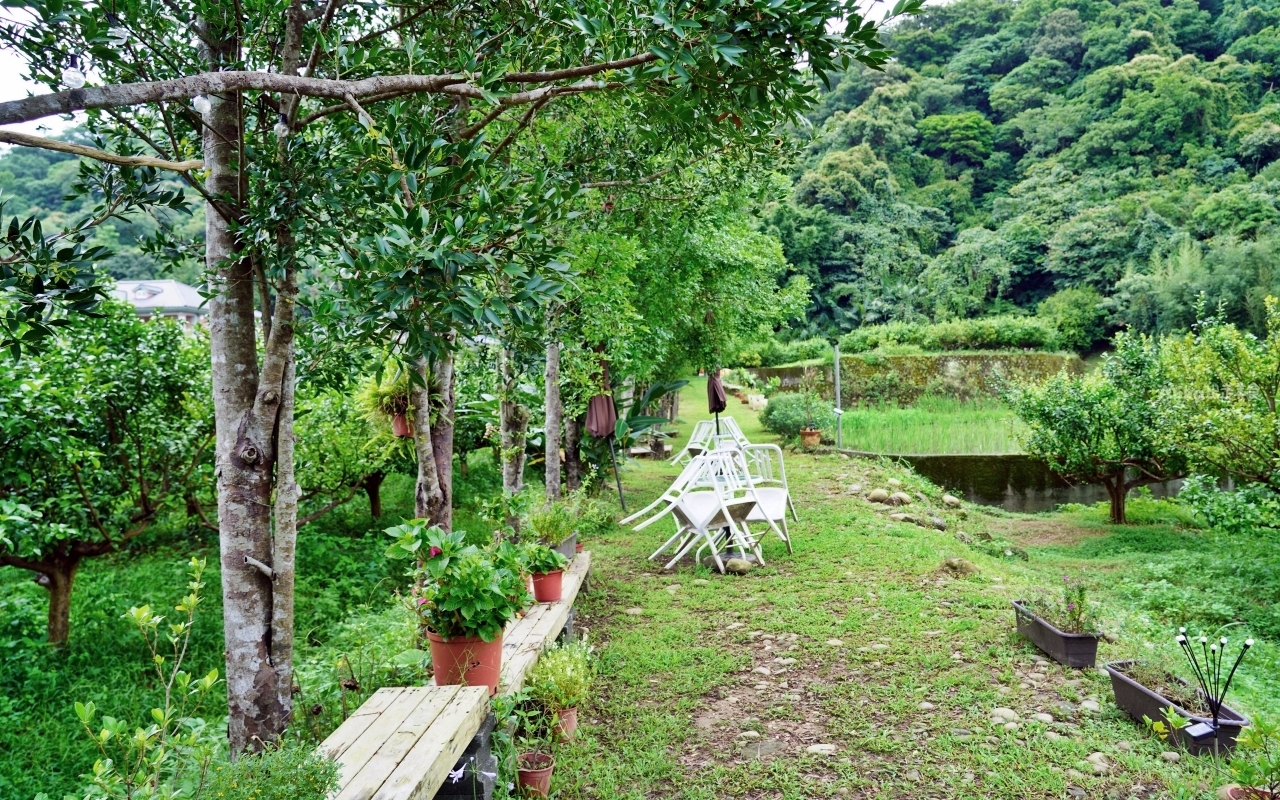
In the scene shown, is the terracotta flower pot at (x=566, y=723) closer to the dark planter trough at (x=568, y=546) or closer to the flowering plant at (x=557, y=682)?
the flowering plant at (x=557, y=682)

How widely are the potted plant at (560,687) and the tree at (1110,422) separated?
27.4 feet

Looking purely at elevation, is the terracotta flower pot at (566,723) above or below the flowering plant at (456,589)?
below

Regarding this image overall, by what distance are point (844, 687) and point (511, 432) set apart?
2.88 meters

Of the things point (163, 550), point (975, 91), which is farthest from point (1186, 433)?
point (975, 91)

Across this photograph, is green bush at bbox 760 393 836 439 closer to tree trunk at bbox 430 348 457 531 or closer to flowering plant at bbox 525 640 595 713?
tree trunk at bbox 430 348 457 531

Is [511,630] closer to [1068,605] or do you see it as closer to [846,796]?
[846,796]

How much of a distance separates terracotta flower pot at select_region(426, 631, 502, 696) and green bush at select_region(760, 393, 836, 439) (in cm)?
1249

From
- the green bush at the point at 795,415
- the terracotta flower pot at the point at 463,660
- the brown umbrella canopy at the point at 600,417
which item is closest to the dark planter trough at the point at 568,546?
the terracotta flower pot at the point at 463,660

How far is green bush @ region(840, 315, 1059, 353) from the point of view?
20.2 m

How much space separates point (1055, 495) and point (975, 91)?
29.2 meters

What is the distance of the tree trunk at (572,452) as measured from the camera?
9414 mm

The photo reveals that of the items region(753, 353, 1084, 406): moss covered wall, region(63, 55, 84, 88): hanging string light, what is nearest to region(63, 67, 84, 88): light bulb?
region(63, 55, 84, 88): hanging string light

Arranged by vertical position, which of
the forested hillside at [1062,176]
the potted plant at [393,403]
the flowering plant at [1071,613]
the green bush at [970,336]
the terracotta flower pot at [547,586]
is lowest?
the flowering plant at [1071,613]

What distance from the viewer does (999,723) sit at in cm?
324
